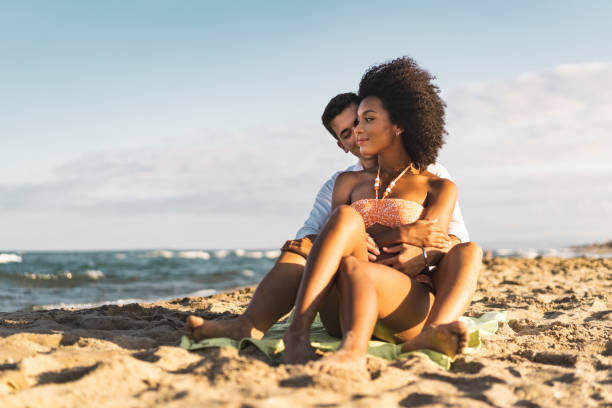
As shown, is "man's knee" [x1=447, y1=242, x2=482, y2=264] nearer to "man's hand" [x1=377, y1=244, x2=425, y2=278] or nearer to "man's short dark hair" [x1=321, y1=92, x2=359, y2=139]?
"man's hand" [x1=377, y1=244, x2=425, y2=278]

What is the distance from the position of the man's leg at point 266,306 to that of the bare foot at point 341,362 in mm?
628

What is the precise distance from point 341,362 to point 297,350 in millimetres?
280

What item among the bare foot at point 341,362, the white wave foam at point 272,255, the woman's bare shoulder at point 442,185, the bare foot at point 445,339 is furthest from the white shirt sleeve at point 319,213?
the white wave foam at point 272,255

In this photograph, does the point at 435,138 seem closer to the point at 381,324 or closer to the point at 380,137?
the point at 380,137

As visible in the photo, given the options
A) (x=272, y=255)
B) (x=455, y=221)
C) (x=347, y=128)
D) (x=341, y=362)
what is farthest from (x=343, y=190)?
(x=272, y=255)

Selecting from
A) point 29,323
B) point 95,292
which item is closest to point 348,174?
point 29,323

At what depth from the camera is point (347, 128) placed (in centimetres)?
395

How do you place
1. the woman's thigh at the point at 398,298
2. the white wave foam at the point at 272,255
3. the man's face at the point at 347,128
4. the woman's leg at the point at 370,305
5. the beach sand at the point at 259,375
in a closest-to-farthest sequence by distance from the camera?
the beach sand at the point at 259,375 → the woman's leg at the point at 370,305 → the woman's thigh at the point at 398,298 → the man's face at the point at 347,128 → the white wave foam at the point at 272,255

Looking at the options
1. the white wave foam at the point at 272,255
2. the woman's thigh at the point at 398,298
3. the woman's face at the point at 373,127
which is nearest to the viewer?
the woman's thigh at the point at 398,298

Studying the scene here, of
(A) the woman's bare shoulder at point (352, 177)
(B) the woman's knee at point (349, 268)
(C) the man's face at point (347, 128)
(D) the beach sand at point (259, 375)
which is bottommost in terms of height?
(D) the beach sand at point (259, 375)

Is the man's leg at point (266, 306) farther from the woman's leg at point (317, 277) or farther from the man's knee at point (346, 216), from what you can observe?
the man's knee at point (346, 216)

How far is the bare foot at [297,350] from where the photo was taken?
7.53 ft

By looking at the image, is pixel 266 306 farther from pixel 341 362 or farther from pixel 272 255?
pixel 272 255

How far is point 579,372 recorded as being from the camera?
2.34 metres
